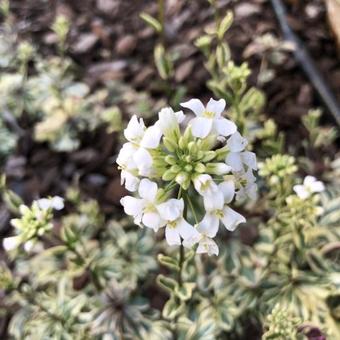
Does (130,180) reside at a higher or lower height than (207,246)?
higher

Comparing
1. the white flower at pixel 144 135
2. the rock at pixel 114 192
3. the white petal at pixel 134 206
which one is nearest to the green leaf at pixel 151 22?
the rock at pixel 114 192

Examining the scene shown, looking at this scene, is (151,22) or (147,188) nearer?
(147,188)

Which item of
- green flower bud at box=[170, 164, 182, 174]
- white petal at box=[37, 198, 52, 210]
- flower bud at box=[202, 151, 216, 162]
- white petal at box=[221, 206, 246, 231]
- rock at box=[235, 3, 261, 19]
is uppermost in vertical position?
flower bud at box=[202, 151, 216, 162]

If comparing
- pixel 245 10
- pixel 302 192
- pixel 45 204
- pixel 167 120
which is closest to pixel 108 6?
pixel 245 10

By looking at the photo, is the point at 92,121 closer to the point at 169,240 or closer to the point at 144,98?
the point at 144,98

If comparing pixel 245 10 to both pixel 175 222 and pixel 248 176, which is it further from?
pixel 175 222

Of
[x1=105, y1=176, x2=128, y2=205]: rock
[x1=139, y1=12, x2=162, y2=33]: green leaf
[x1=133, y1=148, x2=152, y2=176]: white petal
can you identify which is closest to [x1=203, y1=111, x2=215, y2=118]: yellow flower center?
[x1=133, y1=148, x2=152, y2=176]: white petal

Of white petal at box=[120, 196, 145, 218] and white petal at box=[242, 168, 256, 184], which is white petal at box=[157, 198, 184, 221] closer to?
white petal at box=[120, 196, 145, 218]

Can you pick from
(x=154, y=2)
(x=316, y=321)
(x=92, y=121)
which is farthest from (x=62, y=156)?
(x=316, y=321)
